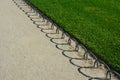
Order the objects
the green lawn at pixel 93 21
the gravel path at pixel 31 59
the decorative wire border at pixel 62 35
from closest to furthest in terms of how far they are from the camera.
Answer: the gravel path at pixel 31 59 → the decorative wire border at pixel 62 35 → the green lawn at pixel 93 21

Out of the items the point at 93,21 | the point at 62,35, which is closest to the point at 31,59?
the point at 62,35

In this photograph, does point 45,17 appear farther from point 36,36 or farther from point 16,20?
point 36,36

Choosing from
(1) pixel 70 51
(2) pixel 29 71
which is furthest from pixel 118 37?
(2) pixel 29 71

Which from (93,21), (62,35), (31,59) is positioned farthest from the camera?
(93,21)

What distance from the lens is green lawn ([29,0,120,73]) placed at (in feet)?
56.1

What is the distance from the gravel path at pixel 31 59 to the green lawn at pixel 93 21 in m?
2.06

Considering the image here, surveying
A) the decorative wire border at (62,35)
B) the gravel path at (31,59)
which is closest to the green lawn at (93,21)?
the decorative wire border at (62,35)

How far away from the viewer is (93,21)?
2352 centimetres

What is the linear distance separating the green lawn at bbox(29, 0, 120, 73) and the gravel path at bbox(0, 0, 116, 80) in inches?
81.0

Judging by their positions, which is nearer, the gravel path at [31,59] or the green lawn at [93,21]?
the gravel path at [31,59]

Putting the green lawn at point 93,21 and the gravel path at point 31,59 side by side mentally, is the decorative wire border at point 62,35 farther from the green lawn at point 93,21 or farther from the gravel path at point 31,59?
the green lawn at point 93,21

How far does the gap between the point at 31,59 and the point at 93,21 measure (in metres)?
9.79

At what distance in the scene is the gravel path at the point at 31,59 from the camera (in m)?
13.2

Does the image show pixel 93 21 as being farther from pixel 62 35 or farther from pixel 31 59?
pixel 31 59
